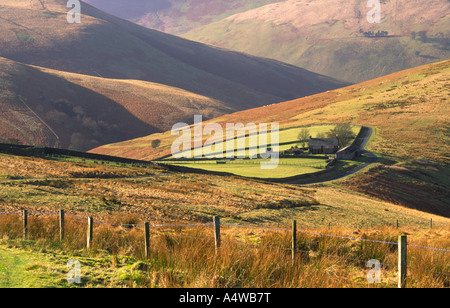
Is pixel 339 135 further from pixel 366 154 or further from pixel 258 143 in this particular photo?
pixel 258 143

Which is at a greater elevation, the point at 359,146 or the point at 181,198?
the point at 359,146

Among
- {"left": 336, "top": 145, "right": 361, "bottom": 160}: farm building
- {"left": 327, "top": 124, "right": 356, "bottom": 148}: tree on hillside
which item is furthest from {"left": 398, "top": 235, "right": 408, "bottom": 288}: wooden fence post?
{"left": 327, "top": 124, "right": 356, "bottom": 148}: tree on hillside

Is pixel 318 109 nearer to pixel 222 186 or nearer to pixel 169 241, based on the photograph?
pixel 222 186

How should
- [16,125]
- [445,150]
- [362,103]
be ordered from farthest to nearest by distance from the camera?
1. [16,125]
2. [362,103]
3. [445,150]

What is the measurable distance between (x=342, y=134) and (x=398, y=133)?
18.7 meters

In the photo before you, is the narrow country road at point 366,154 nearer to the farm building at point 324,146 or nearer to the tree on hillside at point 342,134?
the tree on hillside at point 342,134

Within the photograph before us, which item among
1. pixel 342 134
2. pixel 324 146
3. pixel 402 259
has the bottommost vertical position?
pixel 402 259

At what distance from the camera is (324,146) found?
108m

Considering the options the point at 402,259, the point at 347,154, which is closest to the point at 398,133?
the point at 347,154

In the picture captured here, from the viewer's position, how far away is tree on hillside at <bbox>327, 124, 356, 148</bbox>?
11556 cm
